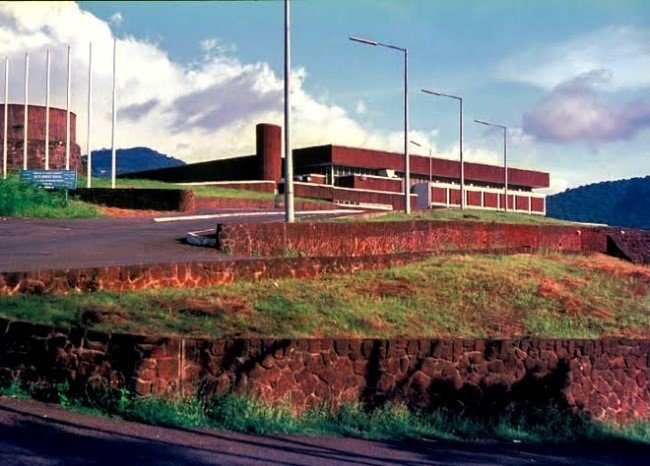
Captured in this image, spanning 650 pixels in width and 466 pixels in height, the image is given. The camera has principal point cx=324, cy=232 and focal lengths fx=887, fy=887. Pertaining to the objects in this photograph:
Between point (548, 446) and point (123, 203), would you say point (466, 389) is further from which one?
point (123, 203)

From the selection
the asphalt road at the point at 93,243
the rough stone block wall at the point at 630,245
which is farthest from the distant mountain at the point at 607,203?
the asphalt road at the point at 93,243

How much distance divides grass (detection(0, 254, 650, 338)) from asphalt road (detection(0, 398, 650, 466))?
2075 millimetres

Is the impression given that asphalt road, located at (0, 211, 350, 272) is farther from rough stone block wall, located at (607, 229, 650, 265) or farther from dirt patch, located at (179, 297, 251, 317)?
rough stone block wall, located at (607, 229, 650, 265)

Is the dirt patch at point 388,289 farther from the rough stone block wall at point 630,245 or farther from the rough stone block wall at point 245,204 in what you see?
the rough stone block wall at point 245,204

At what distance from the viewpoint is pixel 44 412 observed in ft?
31.7

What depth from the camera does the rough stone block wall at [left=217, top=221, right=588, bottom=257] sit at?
63.4ft

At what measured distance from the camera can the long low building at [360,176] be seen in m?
65.7

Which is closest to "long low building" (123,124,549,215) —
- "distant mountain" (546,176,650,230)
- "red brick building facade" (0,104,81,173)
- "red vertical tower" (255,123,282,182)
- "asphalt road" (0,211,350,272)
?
"red vertical tower" (255,123,282,182)

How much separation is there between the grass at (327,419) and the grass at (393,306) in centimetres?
131

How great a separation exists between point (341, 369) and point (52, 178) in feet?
76.3

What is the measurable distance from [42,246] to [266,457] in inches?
448

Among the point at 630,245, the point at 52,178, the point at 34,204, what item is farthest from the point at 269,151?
the point at 630,245

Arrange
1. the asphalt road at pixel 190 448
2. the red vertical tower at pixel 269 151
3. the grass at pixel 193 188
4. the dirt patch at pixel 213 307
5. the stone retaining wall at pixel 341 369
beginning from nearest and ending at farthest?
1. the asphalt road at pixel 190 448
2. the stone retaining wall at pixel 341 369
3. the dirt patch at pixel 213 307
4. the grass at pixel 193 188
5. the red vertical tower at pixel 269 151

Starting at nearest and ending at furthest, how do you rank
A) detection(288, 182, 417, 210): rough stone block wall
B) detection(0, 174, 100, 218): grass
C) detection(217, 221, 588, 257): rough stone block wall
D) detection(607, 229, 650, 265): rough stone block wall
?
detection(217, 221, 588, 257): rough stone block wall, detection(607, 229, 650, 265): rough stone block wall, detection(0, 174, 100, 218): grass, detection(288, 182, 417, 210): rough stone block wall
